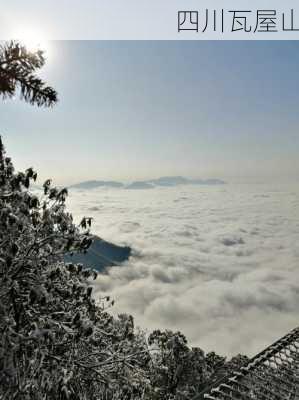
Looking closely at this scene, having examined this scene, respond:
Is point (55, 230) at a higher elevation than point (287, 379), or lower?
higher

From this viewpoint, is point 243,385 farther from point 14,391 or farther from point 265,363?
point 14,391

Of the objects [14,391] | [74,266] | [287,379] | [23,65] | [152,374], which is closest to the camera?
[23,65]

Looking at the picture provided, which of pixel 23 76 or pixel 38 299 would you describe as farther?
pixel 38 299

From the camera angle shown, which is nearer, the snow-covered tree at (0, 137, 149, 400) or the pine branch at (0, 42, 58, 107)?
the pine branch at (0, 42, 58, 107)

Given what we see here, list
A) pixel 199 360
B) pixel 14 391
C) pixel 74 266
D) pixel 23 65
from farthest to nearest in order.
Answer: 1. pixel 199 360
2. pixel 74 266
3. pixel 14 391
4. pixel 23 65

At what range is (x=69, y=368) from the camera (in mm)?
8906

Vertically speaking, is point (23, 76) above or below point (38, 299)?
above

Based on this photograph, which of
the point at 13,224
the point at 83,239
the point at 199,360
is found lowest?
the point at 199,360

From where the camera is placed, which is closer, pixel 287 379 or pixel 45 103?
pixel 45 103

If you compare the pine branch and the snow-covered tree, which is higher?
the pine branch

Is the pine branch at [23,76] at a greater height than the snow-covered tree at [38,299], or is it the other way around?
Result: the pine branch at [23,76]

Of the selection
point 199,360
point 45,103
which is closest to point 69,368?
point 45,103

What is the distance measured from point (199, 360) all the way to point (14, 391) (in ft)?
108

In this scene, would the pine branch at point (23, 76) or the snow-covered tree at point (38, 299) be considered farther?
the snow-covered tree at point (38, 299)
